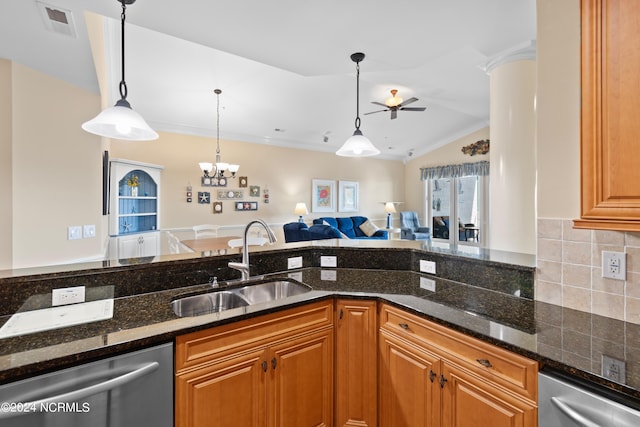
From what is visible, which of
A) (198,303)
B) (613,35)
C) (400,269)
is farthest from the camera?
(400,269)

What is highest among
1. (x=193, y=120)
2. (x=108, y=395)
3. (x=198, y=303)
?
(x=193, y=120)

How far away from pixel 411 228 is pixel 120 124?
7.72 meters

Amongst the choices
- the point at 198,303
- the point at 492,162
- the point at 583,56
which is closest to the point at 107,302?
the point at 198,303

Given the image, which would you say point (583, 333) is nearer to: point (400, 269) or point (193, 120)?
point (400, 269)

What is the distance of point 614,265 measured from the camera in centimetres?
128

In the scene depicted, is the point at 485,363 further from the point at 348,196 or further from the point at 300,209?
the point at 348,196

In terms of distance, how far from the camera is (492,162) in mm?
3207

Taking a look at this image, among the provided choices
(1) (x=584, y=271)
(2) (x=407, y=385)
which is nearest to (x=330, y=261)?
(2) (x=407, y=385)

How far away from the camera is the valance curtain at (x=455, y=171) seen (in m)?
7.40

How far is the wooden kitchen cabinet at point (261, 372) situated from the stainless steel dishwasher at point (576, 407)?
0.96 m

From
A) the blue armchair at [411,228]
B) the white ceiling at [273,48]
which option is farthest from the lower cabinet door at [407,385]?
the blue armchair at [411,228]

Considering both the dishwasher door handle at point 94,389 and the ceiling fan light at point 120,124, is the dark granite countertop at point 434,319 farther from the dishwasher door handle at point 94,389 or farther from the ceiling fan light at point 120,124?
the ceiling fan light at point 120,124

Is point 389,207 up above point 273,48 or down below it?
below

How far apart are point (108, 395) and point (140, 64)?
4.01 metres
